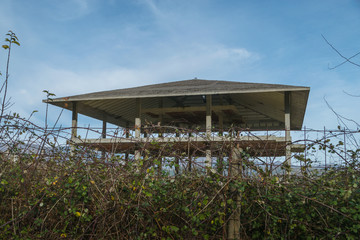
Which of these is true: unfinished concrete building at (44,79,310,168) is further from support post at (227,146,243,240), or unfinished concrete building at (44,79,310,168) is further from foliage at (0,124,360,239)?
support post at (227,146,243,240)

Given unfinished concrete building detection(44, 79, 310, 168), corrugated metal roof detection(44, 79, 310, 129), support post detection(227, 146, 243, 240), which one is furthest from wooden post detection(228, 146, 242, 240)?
corrugated metal roof detection(44, 79, 310, 129)

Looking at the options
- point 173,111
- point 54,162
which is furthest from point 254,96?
point 54,162

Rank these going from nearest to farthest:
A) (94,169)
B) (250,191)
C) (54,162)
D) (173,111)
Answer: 1. (250,191)
2. (94,169)
3. (54,162)
4. (173,111)

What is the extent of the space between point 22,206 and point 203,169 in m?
2.60

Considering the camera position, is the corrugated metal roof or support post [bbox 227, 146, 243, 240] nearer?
support post [bbox 227, 146, 243, 240]

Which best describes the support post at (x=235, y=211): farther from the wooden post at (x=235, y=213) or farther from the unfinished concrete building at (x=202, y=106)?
the unfinished concrete building at (x=202, y=106)

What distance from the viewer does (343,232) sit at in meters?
4.45

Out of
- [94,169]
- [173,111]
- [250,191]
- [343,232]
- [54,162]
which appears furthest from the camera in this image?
[173,111]

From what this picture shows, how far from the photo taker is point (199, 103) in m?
22.3

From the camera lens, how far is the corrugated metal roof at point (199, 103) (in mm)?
17042

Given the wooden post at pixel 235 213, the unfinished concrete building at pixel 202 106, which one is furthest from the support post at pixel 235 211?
the unfinished concrete building at pixel 202 106

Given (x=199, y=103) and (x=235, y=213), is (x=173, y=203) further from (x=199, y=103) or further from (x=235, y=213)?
(x=199, y=103)

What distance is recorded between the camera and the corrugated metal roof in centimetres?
1704

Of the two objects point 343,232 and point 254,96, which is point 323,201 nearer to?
point 343,232
